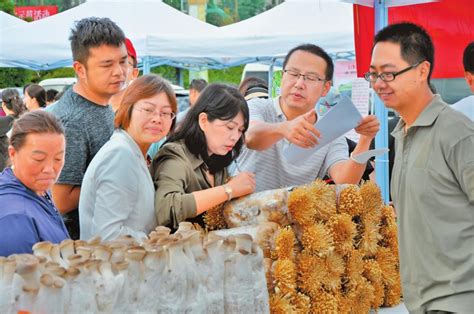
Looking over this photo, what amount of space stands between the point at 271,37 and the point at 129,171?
8371mm

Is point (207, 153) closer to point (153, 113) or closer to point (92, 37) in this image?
point (153, 113)

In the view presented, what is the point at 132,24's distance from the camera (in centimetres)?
1179

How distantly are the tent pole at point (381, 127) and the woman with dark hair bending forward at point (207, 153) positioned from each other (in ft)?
9.00

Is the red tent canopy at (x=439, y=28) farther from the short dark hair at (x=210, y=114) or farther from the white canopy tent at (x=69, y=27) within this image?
the white canopy tent at (x=69, y=27)

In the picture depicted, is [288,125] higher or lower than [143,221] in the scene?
higher

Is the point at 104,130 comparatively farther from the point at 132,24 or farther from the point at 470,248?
the point at 132,24

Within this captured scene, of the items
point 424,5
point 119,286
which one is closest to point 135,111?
point 119,286

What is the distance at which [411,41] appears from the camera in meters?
2.59

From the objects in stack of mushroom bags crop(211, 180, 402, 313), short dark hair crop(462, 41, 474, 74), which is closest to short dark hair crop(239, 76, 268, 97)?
short dark hair crop(462, 41, 474, 74)

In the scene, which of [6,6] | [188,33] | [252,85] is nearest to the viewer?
[252,85]

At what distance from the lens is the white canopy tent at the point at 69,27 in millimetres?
11414

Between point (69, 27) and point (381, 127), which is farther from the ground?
point (69, 27)

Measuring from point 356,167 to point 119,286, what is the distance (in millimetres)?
1786

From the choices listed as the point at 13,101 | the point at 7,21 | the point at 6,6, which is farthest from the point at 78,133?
the point at 6,6
